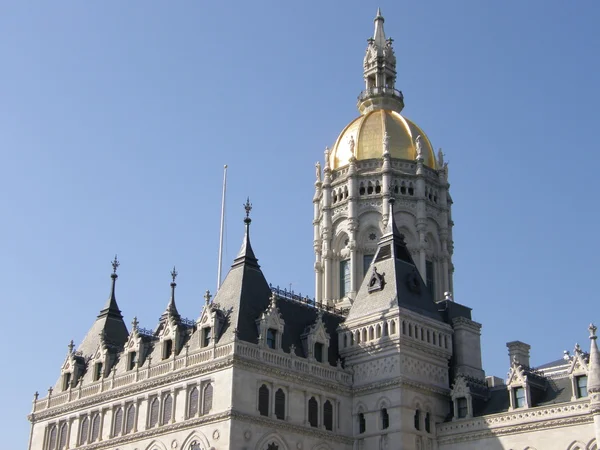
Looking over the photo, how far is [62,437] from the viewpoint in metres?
71.4

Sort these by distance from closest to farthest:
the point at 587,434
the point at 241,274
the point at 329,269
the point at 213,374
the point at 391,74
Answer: the point at 587,434, the point at 213,374, the point at 241,274, the point at 329,269, the point at 391,74

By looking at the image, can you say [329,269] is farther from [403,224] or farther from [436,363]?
[436,363]

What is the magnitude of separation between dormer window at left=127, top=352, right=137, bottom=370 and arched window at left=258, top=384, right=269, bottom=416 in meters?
12.2

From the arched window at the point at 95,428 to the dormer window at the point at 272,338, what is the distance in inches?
601

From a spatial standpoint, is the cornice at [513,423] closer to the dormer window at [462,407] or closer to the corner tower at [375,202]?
the dormer window at [462,407]

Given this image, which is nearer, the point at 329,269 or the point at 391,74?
the point at 329,269

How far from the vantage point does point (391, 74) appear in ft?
316

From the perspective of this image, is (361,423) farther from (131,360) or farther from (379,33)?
(379,33)

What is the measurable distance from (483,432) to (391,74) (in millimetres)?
45388

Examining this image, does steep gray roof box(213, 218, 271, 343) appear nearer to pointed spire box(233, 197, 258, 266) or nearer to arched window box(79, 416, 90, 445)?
pointed spire box(233, 197, 258, 266)

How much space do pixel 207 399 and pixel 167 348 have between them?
695 centimetres

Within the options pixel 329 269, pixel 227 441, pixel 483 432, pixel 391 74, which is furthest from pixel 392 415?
pixel 391 74

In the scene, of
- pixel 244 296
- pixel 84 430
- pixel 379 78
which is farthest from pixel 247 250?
pixel 379 78

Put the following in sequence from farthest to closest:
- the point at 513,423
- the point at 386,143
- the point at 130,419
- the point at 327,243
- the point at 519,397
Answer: the point at 386,143 → the point at 327,243 → the point at 130,419 → the point at 519,397 → the point at 513,423
